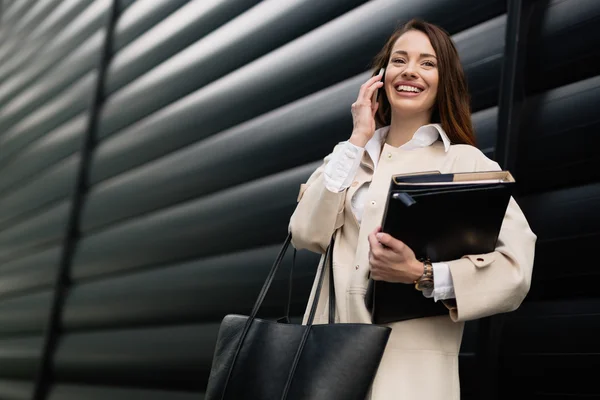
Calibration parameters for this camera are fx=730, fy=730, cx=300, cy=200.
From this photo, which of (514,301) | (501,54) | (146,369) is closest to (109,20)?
(146,369)

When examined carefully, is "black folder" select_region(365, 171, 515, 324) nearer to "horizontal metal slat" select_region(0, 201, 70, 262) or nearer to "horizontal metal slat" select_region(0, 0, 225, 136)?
"horizontal metal slat" select_region(0, 0, 225, 136)

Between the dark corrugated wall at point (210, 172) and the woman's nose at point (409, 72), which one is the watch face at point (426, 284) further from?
the dark corrugated wall at point (210, 172)

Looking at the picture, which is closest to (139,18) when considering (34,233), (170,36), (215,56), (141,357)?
(170,36)

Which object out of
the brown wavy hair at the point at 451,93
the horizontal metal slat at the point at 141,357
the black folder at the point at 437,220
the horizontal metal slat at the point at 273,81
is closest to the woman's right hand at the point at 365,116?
the brown wavy hair at the point at 451,93

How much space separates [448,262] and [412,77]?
45 cm

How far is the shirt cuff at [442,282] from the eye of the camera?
4.35 feet

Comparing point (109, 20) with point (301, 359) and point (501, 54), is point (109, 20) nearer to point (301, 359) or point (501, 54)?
point (501, 54)

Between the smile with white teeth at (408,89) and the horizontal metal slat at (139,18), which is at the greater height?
the horizontal metal slat at (139,18)

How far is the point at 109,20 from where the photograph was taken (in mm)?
5125

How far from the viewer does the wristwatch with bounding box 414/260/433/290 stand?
133cm

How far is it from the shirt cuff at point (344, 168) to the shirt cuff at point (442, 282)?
297 millimetres

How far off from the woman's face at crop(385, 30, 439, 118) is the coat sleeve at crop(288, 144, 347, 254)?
174 mm

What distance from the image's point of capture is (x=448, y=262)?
1339mm

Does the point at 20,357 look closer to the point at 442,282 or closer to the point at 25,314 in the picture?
the point at 25,314
